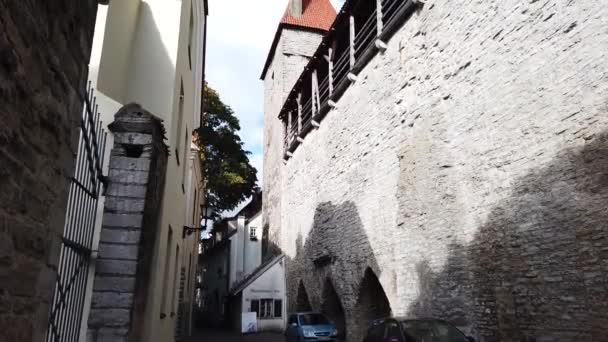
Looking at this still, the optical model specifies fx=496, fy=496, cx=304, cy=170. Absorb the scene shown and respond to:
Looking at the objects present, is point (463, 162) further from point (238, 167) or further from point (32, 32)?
point (238, 167)

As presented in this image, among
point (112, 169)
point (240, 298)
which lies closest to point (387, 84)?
point (112, 169)

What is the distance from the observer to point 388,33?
13883 mm

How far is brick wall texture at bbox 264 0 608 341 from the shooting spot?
7.54 meters

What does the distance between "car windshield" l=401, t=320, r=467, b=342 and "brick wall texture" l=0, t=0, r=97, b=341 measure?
6.76m

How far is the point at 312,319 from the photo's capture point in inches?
611

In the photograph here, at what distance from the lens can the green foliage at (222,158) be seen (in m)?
24.6

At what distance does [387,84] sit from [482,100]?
4398mm

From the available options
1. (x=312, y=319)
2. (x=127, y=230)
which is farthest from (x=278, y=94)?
(x=127, y=230)

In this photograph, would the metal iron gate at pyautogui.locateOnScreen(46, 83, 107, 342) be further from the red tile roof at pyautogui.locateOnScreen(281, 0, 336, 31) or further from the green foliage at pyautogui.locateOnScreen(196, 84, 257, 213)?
the red tile roof at pyautogui.locateOnScreen(281, 0, 336, 31)

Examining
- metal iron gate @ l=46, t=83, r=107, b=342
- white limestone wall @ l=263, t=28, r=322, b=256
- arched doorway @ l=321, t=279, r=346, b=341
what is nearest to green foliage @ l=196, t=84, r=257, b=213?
white limestone wall @ l=263, t=28, r=322, b=256

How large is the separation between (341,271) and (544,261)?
8674mm

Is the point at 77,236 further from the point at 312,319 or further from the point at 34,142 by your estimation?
the point at 312,319

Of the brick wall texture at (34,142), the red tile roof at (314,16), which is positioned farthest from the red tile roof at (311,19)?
the brick wall texture at (34,142)

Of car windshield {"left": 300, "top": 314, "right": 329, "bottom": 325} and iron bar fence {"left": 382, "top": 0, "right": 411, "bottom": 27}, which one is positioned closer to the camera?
iron bar fence {"left": 382, "top": 0, "right": 411, "bottom": 27}
